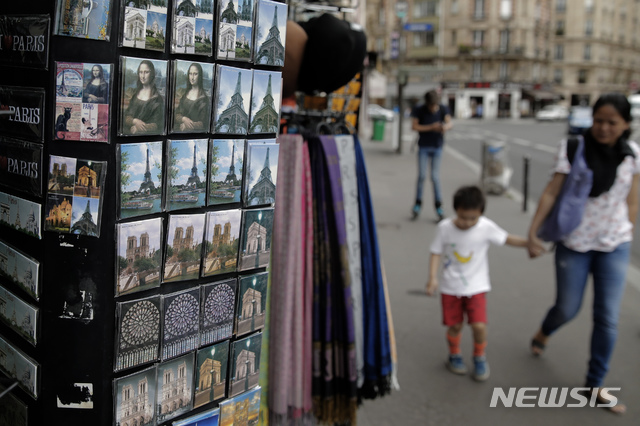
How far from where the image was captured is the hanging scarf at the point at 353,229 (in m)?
2.70

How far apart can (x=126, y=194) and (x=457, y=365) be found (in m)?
3.11

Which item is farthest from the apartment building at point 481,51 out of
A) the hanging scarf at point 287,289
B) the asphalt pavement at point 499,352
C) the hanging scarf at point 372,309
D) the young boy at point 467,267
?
the hanging scarf at point 287,289

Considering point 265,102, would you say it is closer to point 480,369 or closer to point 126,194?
point 126,194

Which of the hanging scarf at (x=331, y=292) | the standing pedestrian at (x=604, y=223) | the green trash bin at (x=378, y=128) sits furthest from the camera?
the green trash bin at (x=378, y=128)

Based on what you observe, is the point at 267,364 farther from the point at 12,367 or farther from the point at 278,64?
the point at 278,64

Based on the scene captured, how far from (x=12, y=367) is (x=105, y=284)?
425 mm

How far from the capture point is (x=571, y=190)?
11.4 ft

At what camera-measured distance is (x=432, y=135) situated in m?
8.44

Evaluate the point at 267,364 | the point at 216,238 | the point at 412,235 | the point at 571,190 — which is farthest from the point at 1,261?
the point at 412,235

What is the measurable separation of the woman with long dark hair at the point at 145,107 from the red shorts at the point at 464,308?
284 cm

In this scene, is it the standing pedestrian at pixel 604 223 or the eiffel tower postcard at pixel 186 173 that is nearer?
the eiffel tower postcard at pixel 186 173

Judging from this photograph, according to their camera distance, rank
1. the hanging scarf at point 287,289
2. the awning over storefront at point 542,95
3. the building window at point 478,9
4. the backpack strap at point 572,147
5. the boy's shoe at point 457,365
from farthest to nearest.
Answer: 1. the awning over storefront at point 542,95
2. the building window at point 478,9
3. the boy's shoe at point 457,365
4. the backpack strap at point 572,147
5. the hanging scarf at point 287,289

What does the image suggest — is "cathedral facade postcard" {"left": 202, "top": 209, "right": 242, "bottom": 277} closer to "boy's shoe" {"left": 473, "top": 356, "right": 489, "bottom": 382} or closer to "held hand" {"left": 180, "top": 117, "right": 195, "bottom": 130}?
"held hand" {"left": 180, "top": 117, "right": 195, "bottom": 130}

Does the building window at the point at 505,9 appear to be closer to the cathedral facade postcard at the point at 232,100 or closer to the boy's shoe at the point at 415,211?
the boy's shoe at the point at 415,211
